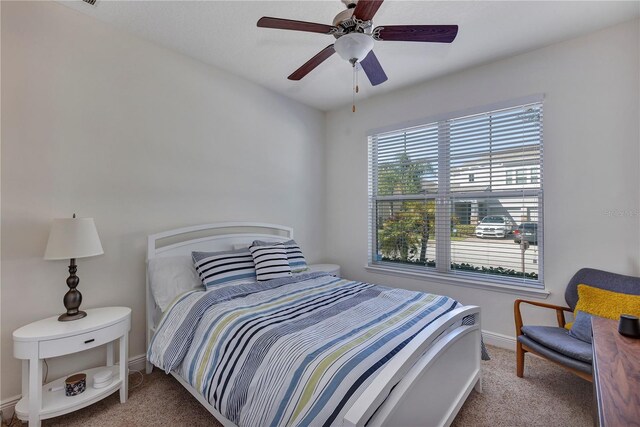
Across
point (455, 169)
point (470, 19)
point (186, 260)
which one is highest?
point (470, 19)

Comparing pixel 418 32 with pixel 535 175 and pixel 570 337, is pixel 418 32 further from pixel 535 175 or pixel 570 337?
pixel 570 337

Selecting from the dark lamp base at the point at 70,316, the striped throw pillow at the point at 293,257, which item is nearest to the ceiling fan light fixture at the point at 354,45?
the striped throw pillow at the point at 293,257

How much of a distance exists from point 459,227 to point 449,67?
1668 mm

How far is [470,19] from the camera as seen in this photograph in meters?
2.24

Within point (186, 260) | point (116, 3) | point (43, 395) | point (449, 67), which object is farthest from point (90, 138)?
point (449, 67)

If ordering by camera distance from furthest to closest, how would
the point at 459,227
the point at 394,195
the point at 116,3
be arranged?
the point at 394,195 → the point at 459,227 → the point at 116,3

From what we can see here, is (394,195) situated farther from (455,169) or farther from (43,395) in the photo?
(43,395)

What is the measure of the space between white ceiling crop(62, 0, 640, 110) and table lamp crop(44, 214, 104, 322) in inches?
64.0

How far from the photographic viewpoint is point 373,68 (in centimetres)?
201

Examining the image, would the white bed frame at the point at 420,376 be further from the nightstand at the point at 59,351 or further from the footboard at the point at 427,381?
the nightstand at the point at 59,351

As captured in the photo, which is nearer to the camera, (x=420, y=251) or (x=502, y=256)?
(x=502, y=256)

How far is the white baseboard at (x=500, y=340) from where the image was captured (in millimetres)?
2762

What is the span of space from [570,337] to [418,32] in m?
2.31

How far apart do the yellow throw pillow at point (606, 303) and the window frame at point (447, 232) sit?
0.45 metres
